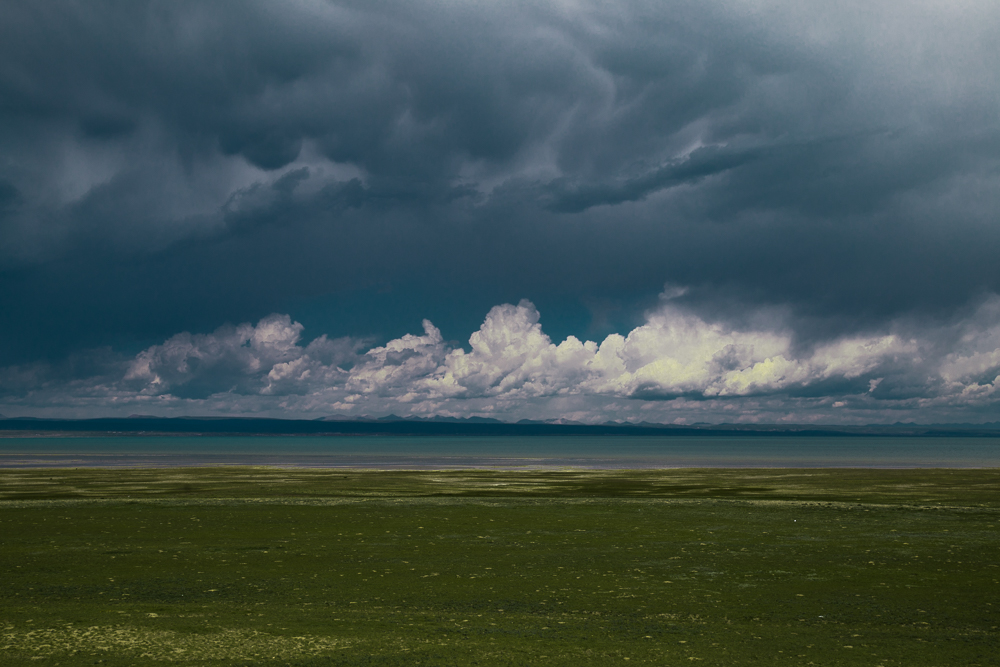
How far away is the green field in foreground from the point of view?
46.9 ft

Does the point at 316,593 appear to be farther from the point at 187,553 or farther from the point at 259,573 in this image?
the point at 187,553

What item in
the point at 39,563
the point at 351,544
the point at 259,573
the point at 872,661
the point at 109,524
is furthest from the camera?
the point at 109,524

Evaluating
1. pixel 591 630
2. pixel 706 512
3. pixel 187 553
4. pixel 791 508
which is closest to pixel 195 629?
pixel 591 630

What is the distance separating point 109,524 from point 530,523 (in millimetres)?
17086

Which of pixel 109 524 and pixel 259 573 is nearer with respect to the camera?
pixel 259 573

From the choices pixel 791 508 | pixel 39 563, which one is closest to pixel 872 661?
pixel 39 563

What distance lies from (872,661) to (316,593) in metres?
12.0

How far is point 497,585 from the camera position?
65.8ft

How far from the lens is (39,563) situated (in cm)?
2312

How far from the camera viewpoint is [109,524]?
107 feet

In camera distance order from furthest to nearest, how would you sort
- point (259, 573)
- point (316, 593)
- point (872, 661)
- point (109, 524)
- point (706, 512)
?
1. point (706, 512)
2. point (109, 524)
3. point (259, 573)
4. point (316, 593)
5. point (872, 661)

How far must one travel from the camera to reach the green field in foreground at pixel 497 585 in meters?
14.3

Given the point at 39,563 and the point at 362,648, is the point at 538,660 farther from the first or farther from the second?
the point at 39,563

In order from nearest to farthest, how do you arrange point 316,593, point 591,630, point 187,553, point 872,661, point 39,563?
1. point 872,661
2. point 591,630
3. point 316,593
4. point 39,563
5. point 187,553
